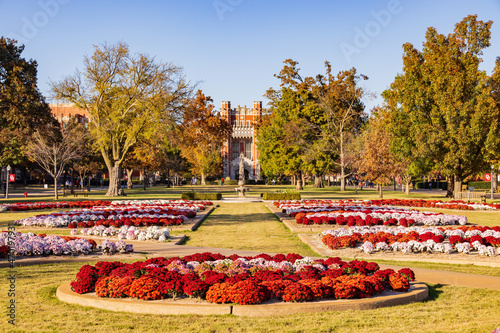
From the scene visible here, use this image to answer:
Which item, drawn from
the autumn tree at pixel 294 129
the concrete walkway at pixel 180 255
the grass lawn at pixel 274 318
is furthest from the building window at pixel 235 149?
the grass lawn at pixel 274 318

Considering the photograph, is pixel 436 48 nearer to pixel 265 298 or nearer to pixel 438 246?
pixel 438 246

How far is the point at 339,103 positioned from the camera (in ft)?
183

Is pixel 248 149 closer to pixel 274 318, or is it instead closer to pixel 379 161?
pixel 379 161

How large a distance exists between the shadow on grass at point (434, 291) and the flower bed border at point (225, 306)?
0.64 meters

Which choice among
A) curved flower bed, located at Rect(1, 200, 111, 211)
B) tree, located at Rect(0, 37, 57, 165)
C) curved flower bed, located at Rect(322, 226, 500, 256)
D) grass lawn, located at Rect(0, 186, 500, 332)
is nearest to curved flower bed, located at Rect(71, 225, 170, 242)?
curved flower bed, located at Rect(322, 226, 500, 256)

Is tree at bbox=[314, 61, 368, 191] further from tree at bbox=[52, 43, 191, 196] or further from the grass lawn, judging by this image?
the grass lawn

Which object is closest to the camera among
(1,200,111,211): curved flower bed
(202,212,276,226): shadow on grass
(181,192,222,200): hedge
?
(202,212,276,226): shadow on grass

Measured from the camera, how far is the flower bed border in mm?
6387

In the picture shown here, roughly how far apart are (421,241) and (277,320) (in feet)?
23.3

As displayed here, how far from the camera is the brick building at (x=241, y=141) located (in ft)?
330

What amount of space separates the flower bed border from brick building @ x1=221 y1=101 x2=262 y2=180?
90.5 metres

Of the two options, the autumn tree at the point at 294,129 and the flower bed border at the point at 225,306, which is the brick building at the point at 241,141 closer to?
the autumn tree at the point at 294,129

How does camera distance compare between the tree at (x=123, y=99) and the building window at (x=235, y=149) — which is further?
the building window at (x=235, y=149)

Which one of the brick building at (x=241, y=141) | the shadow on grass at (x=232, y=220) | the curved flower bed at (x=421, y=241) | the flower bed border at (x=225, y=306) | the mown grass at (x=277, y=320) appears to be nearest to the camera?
the mown grass at (x=277, y=320)
